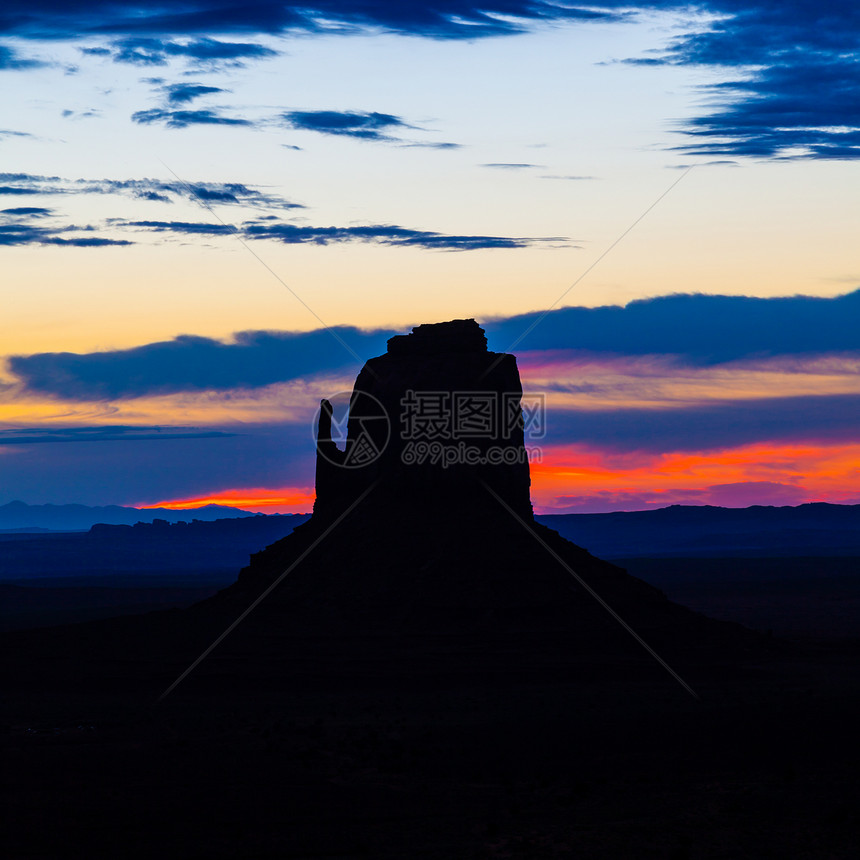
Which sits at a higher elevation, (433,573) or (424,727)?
(433,573)

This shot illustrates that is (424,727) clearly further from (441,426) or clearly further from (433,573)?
(441,426)

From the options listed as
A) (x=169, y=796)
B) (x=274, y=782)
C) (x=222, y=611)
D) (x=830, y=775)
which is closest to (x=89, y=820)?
(x=169, y=796)

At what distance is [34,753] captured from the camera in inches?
1618

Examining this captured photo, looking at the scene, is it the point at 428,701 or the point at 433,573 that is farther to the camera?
the point at 433,573

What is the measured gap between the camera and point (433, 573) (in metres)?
64.6

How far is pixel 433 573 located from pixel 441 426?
29.8 ft

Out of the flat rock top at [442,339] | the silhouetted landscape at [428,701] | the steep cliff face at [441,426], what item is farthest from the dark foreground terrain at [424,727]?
the flat rock top at [442,339]

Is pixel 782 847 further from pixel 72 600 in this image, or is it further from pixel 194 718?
pixel 72 600

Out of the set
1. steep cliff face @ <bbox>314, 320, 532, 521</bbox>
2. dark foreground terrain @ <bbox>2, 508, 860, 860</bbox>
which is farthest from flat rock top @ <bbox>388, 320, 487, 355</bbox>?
dark foreground terrain @ <bbox>2, 508, 860, 860</bbox>

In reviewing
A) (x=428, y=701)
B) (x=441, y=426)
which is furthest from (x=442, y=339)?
(x=428, y=701)

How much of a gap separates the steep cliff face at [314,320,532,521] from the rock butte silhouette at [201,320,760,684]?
0.33ft

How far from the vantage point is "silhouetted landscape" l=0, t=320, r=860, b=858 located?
32719mm

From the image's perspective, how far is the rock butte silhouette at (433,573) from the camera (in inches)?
2400

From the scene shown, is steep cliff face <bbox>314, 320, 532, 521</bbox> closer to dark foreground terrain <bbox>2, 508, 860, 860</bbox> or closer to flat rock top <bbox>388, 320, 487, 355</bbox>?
flat rock top <bbox>388, 320, 487, 355</bbox>
